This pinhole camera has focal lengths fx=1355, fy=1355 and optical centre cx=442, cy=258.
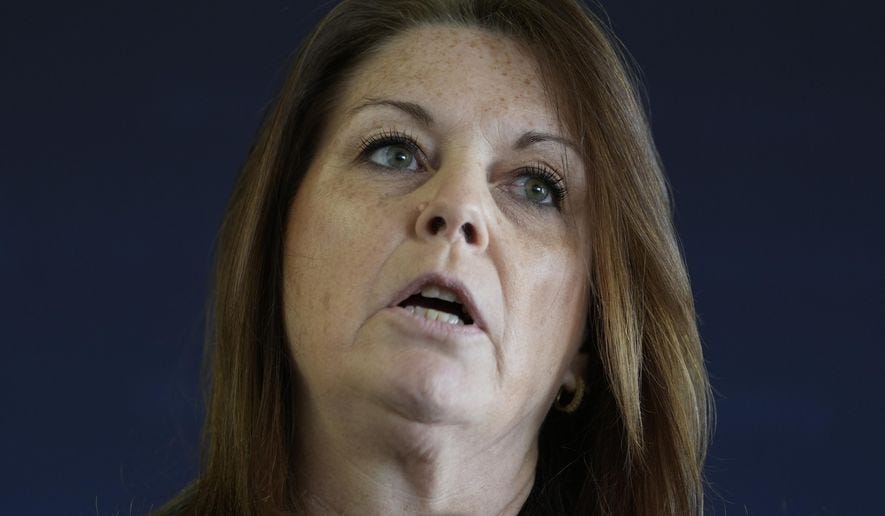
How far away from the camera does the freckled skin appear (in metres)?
1.77

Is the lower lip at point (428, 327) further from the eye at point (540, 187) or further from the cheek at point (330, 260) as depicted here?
the eye at point (540, 187)

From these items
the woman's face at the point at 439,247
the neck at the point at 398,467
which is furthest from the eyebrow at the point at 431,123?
the neck at the point at 398,467

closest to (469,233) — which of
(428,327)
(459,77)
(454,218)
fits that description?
(454,218)

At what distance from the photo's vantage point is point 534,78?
2014 mm

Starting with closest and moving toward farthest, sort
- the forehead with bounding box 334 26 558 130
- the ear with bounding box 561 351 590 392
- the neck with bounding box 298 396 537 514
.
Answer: the neck with bounding box 298 396 537 514
the forehead with bounding box 334 26 558 130
the ear with bounding box 561 351 590 392

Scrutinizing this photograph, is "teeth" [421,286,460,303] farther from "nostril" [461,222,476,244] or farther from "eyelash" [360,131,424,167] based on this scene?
"eyelash" [360,131,424,167]

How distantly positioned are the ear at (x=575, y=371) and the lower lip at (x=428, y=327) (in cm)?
34

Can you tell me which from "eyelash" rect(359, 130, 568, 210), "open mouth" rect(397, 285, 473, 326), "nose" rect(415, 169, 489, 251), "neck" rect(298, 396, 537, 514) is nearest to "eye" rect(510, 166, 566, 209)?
"eyelash" rect(359, 130, 568, 210)

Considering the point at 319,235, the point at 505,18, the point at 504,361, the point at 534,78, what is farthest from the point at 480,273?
the point at 505,18

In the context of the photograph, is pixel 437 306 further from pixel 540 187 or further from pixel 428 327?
pixel 540 187

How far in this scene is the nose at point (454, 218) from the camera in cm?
178

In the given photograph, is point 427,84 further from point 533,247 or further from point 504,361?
point 504,361

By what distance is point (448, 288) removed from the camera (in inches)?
69.1

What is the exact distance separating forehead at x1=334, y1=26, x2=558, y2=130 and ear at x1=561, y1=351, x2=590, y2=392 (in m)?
0.36
